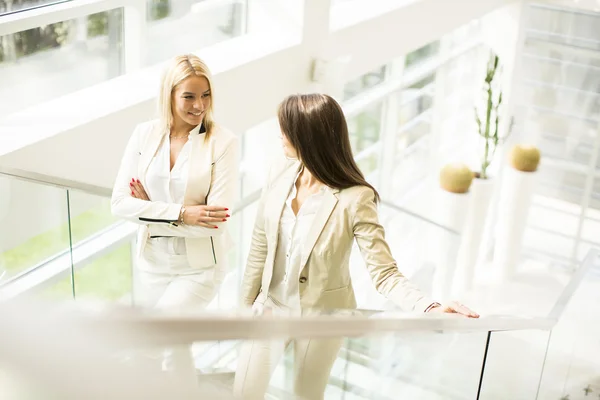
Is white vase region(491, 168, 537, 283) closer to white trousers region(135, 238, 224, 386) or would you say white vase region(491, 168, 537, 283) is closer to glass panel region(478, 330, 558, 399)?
glass panel region(478, 330, 558, 399)

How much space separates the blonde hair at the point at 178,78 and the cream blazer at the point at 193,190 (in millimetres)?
54

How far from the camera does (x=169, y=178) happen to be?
3.21m

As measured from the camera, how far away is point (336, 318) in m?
1.25

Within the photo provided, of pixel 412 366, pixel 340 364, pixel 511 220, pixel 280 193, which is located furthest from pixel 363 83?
pixel 340 364

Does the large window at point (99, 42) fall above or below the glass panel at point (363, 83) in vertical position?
above

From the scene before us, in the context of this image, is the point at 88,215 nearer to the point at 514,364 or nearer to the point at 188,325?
the point at 514,364

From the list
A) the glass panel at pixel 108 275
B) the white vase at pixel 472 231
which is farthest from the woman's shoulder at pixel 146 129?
the white vase at pixel 472 231

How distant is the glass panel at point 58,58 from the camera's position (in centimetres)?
443

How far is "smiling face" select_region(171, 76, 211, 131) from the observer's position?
3086 millimetres

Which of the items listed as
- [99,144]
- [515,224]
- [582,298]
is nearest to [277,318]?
[99,144]

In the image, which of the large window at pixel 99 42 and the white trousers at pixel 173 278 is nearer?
the white trousers at pixel 173 278

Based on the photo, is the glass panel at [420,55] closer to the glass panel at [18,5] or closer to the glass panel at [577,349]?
the glass panel at [577,349]

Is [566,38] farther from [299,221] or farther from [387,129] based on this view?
[299,221]

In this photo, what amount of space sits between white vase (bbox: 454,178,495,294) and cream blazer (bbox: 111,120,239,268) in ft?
20.7
